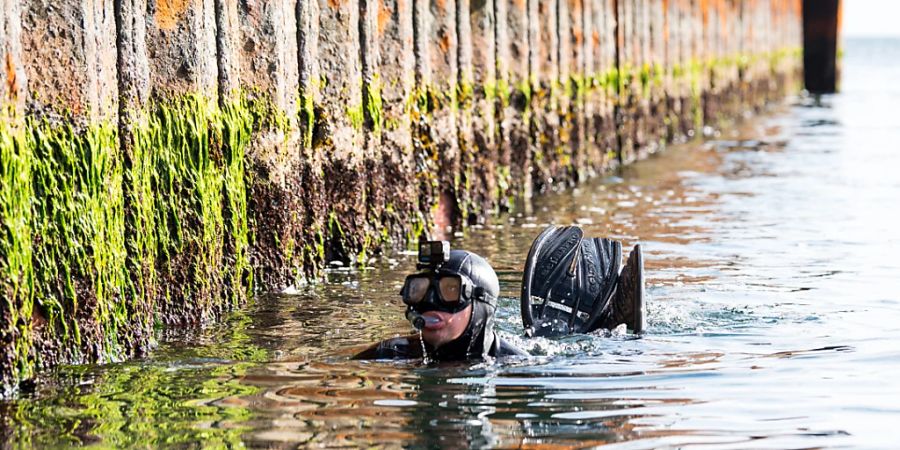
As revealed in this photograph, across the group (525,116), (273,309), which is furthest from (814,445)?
(525,116)

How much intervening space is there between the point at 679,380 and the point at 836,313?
2482 millimetres

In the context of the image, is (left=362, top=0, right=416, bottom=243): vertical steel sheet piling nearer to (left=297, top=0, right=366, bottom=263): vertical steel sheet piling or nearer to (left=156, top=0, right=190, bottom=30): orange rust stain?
(left=297, top=0, right=366, bottom=263): vertical steel sheet piling

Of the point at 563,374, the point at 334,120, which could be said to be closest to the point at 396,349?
the point at 563,374

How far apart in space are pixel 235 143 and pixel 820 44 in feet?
123

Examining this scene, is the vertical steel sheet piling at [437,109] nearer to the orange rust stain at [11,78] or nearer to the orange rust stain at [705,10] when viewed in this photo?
the orange rust stain at [11,78]

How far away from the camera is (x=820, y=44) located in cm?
4441

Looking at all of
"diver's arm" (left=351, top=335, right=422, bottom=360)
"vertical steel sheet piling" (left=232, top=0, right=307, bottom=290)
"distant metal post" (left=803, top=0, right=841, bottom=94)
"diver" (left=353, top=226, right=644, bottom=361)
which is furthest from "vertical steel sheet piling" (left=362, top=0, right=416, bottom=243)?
"distant metal post" (left=803, top=0, right=841, bottom=94)

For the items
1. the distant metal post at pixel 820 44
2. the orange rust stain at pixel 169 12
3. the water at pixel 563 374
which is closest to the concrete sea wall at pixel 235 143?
the orange rust stain at pixel 169 12

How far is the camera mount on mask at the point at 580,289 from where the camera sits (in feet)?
29.2

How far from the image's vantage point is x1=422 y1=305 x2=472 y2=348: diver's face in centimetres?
743

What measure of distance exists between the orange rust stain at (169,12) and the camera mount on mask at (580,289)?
2551mm

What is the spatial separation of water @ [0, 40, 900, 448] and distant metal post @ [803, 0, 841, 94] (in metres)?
31.1

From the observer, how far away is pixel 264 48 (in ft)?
32.8

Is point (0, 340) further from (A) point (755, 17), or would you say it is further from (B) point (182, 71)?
(A) point (755, 17)
